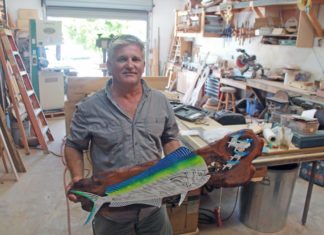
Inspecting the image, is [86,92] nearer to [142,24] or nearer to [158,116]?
[158,116]

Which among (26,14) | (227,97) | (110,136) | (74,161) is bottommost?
(227,97)

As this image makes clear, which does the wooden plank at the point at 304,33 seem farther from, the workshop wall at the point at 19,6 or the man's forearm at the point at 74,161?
the workshop wall at the point at 19,6

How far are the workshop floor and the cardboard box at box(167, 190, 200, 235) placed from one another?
20cm

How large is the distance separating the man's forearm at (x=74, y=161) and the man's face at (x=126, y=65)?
15.2 inches

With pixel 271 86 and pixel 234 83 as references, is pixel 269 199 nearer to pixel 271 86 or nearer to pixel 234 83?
pixel 271 86

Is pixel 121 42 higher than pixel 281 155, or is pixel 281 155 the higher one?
pixel 121 42

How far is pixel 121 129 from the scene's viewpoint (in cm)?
128

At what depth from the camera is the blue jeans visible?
4.36 ft

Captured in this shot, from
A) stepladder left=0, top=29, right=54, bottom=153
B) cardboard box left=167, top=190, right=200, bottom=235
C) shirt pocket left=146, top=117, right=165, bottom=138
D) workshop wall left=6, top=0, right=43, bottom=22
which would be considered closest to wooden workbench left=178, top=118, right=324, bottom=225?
cardboard box left=167, top=190, right=200, bottom=235

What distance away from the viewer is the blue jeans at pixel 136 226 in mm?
1328

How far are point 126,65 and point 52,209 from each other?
6.15 ft

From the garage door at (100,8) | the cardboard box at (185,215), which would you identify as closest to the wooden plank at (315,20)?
the cardboard box at (185,215)

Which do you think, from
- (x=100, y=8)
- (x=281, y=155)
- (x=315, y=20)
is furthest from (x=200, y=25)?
(x=281, y=155)

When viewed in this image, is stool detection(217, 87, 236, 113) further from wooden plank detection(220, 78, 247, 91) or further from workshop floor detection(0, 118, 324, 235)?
workshop floor detection(0, 118, 324, 235)
